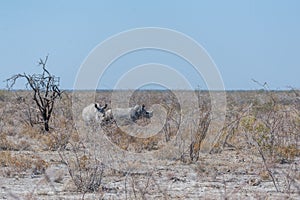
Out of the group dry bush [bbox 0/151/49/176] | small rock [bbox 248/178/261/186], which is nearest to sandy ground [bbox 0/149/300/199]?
small rock [bbox 248/178/261/186]

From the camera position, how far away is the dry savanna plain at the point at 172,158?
8305 millimetres

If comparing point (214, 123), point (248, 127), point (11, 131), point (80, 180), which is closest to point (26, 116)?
point (11, 131)

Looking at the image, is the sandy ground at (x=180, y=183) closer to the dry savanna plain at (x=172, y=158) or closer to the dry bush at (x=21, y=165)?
the dry savanna plain at (x=172, y=158)

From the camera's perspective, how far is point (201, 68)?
1013 cm

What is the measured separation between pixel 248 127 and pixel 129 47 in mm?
2710

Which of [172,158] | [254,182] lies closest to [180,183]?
[254,182]

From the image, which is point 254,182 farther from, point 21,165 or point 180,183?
point 21,165

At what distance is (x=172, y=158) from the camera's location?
1177 centimetres

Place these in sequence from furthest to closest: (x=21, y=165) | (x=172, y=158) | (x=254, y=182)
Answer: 1. (x=172, y=158)
2. (x=21, y=165)
3. (x=254, y=182)

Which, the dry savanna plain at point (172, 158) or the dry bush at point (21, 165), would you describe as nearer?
the dry savanna plain at point (172, 158)

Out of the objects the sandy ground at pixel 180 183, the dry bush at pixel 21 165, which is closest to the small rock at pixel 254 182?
the sandy ground at pixel 180 183

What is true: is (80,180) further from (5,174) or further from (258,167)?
(258,167)

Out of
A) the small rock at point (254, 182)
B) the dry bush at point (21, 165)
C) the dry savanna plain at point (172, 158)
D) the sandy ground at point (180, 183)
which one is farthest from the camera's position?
the dry bush at point (21, 165)

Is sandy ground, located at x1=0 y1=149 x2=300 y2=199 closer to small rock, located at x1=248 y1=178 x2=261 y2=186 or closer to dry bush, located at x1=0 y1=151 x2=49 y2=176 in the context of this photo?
small rock, located at x1=248 y1=178 x2=261 y2=186
